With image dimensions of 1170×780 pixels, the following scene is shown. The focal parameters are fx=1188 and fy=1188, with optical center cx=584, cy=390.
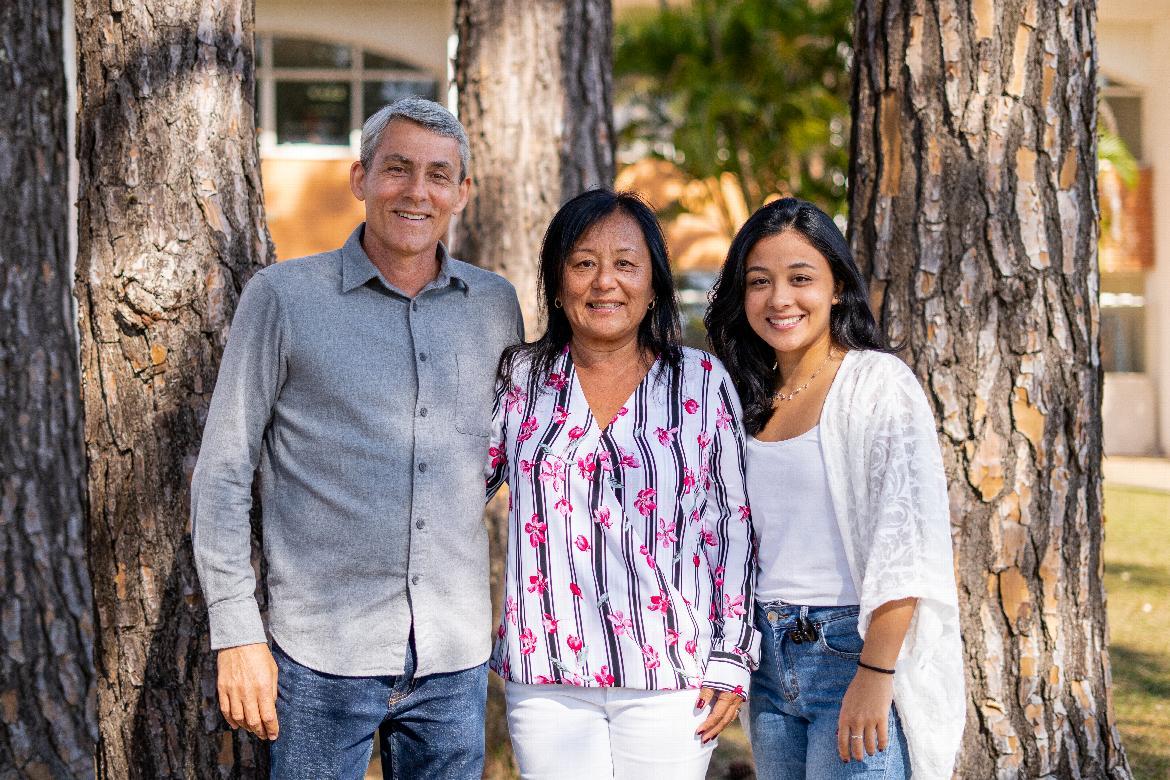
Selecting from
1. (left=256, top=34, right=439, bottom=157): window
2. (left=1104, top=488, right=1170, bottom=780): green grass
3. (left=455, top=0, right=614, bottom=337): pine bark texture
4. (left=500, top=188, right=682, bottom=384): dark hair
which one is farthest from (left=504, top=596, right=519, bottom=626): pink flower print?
(left=256, top=34, right=439, bottom=157): window

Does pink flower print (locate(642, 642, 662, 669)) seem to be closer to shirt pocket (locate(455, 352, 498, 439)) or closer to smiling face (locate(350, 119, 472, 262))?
shirt pocket (locate(455, 352, 498, 439))

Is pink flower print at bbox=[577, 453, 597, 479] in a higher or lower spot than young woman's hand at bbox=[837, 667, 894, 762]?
higher

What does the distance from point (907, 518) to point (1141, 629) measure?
5.49 meters

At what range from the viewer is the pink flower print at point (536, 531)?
2568mm

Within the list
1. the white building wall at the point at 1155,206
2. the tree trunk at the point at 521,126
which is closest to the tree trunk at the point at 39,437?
the tree trunk at the point at 521,126

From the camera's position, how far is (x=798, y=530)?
2592mm

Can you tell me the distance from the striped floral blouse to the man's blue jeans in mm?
164

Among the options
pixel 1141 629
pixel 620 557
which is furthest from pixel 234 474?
pixel 1141 629

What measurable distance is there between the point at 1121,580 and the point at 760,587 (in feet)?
22.7

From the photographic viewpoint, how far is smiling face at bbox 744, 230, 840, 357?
2.67 meters

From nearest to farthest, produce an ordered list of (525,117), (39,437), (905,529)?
(905,529), (39,437), (525,117)

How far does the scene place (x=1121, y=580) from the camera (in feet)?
28.1

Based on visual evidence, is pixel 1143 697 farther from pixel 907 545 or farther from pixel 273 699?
pixel 273 699

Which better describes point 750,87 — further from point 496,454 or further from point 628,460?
point 628,460
